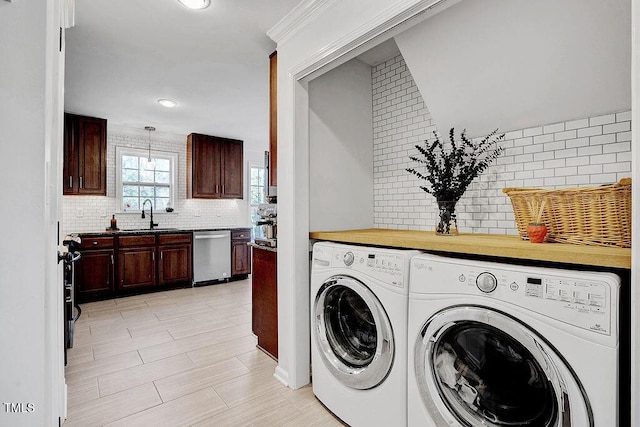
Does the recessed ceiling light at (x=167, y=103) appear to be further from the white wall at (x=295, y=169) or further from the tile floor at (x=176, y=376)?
the tile floor at (x=176, y=376)

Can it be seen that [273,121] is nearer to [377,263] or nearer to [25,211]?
[377,263]

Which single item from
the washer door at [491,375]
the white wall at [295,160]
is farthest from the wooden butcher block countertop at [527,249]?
the white wall at [295,160]

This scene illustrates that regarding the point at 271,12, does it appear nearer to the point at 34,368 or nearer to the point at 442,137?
the point at 442,137

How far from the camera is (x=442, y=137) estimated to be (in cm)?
226

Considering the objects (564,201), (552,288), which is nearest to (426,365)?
(552,288)

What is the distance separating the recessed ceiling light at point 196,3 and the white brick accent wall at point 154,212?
12.3 feet

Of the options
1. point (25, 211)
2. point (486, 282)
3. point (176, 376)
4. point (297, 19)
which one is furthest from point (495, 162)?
point (176, 376)

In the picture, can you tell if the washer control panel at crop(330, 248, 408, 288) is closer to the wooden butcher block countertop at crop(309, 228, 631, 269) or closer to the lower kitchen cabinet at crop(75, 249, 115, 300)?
the wooden butcher block countertop at crop(309, 228, 631, 269)

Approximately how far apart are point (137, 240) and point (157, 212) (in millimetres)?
910

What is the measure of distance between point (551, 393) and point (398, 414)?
0.68 metres

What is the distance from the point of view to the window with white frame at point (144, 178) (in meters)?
5.11

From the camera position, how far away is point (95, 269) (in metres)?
4.27

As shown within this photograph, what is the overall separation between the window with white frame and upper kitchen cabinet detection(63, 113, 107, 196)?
1.67 feet

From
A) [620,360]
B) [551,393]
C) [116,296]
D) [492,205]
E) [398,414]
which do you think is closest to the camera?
[620,360]
